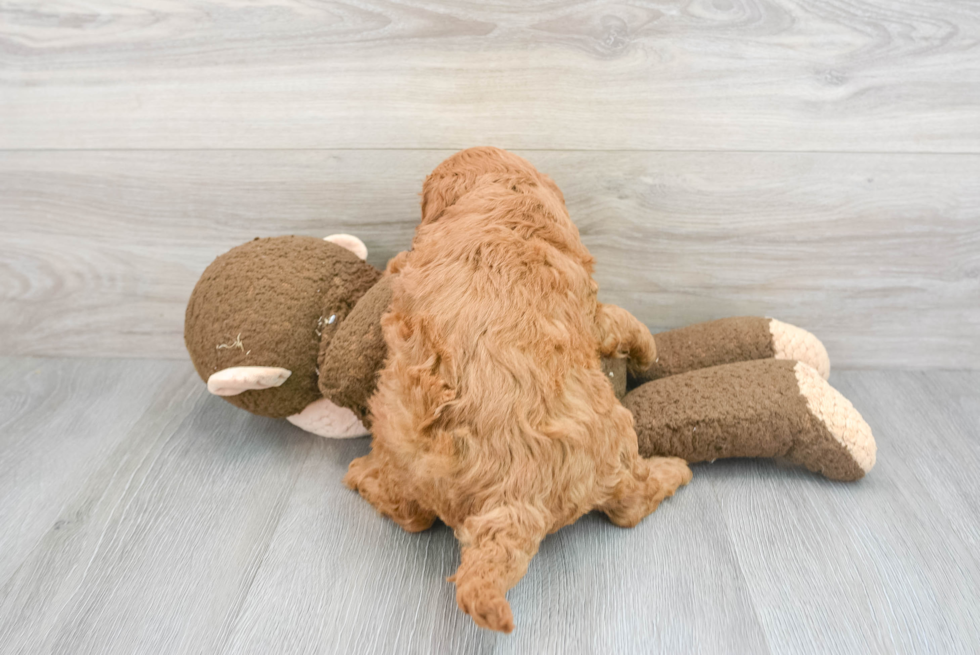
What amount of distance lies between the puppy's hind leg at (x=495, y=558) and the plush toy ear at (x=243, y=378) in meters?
0.39

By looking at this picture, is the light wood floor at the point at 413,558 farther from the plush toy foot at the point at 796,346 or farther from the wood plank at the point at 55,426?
the plush toy foot at the point at 796,346

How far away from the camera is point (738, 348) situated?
1.09 m

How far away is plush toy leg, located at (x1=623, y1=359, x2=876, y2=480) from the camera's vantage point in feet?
3.09

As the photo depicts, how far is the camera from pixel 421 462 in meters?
0.77

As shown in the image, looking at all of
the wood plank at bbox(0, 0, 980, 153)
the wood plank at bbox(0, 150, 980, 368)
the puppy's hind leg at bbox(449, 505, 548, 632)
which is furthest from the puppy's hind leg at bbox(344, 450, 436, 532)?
the wood plank at bbox(0, 0, 980, 153)

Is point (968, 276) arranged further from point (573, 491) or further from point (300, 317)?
point (300, 317)

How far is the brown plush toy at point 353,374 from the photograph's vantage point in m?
0.94

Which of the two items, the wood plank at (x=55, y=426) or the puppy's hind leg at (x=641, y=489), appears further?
the wood plank at (x=55, y=426)

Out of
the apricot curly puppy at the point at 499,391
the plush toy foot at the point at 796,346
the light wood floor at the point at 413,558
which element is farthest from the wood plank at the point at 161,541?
the plush toy foot at the point at 796,346

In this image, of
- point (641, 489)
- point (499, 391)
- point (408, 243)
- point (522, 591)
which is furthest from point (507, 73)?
point (522, 591)

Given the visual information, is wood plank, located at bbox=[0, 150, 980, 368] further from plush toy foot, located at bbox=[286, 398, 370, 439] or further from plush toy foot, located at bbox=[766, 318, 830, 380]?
plush toy foot, located at bbox=[286, 398, 370, 439]

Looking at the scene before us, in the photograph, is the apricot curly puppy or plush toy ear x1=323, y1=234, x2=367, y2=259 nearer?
the apricot curly puppy

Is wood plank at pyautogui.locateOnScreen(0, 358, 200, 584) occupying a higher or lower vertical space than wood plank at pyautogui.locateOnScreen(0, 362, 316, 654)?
lower

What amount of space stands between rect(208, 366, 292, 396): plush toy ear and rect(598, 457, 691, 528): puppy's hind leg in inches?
20.7
